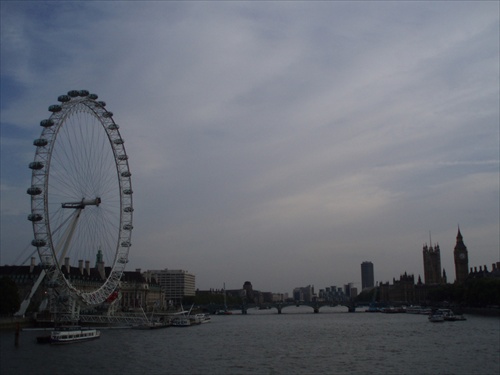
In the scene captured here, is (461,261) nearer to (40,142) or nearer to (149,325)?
(149,325)

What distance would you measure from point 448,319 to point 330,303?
60.6 metres

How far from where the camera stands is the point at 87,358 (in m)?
36.6

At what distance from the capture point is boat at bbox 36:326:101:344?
45.1 m

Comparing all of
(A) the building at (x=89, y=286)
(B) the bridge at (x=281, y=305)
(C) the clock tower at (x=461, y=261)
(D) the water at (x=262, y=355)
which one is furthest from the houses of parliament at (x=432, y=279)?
(D) the water at (x=262, y=355)

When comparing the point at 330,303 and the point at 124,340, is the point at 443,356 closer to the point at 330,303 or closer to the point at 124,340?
the point at 124,340

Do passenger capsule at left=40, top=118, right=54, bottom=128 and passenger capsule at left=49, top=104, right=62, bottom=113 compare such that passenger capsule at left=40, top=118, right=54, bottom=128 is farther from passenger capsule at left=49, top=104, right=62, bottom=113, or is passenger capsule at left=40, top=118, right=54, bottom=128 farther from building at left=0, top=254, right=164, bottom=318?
building at left=0, top=254, right=164, bottom=318

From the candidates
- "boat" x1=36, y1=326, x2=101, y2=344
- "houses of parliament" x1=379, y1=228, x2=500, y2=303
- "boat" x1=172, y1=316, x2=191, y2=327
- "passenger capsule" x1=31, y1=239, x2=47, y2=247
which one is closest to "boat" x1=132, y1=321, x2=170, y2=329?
"boat" x1=172, y1=316, x2=191, y2=327

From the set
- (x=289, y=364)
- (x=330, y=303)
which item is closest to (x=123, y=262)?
(x=289, y=364)

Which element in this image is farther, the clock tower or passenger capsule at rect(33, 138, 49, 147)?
the clock tower

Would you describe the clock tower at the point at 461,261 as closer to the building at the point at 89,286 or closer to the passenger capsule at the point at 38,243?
the building at the point at 89,286

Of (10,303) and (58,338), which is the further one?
(10,303)

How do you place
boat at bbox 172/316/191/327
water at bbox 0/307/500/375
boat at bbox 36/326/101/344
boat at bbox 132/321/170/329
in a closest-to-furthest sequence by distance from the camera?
water at bbox 0/307/500/375 → boat at bbox 36/326/101/344 → boat at bbox 132/321/170/329 → boat at bbox 172/316/191/327

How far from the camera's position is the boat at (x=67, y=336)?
45.1 metres

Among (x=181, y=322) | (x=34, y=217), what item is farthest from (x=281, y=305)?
(x=34, y=217)
